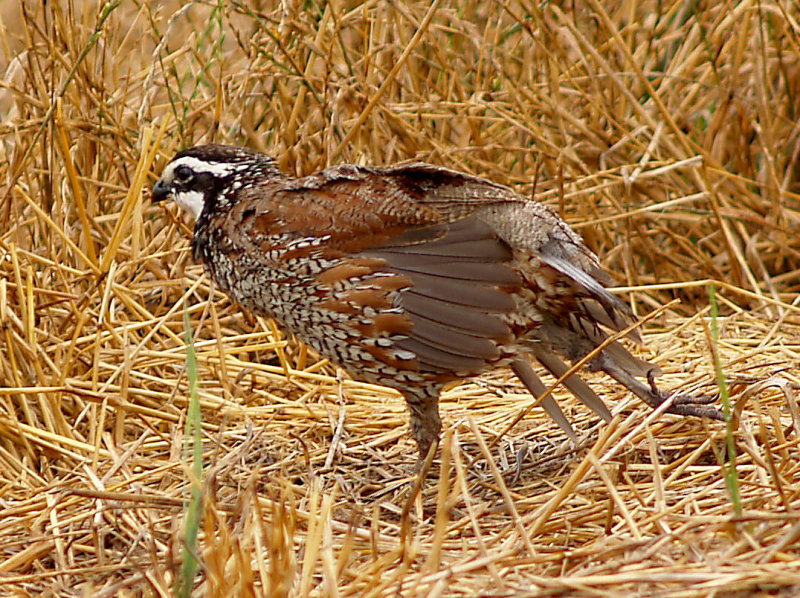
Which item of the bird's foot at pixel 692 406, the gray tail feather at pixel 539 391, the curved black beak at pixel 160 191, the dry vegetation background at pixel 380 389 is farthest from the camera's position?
the curved black beak at pixel 160 191

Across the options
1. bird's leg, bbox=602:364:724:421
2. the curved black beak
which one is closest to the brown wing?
bird's leg, bbox=602:364:724:421

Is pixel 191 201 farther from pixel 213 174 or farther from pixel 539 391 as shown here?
pixel 539 391

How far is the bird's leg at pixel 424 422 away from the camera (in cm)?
385

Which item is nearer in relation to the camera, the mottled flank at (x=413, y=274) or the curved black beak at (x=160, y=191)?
the mottled flank at (x=413, y=274)

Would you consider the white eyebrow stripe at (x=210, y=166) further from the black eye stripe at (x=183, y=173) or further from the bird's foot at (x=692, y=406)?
the bird's foot at (x=692, y=406)

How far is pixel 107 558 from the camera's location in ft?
10.9

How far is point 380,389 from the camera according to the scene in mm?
4688

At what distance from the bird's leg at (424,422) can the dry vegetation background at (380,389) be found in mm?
114

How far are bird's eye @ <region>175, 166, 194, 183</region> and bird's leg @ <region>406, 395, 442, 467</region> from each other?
42.8 inches

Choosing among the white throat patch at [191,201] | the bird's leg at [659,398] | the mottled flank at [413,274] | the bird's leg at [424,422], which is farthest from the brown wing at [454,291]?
the white throat patch at [191,201]

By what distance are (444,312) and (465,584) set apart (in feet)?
3.41

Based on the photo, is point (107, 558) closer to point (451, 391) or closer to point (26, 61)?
point (451, 391)

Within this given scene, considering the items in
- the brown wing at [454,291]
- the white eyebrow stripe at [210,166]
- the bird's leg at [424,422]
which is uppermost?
the white eyebrow stripe at [210,166]

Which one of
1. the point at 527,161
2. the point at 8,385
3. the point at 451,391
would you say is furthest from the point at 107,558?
the point at 527,161
